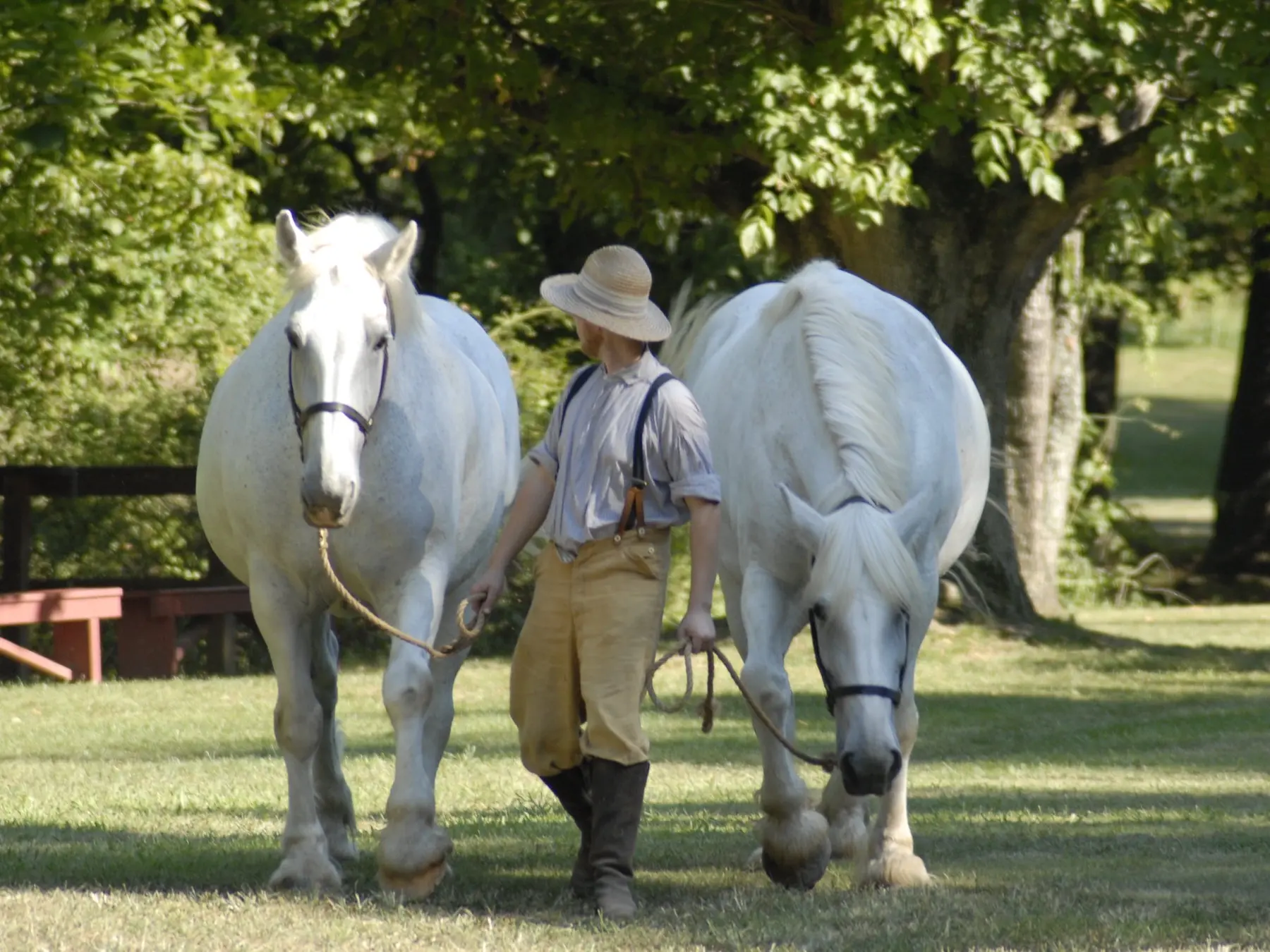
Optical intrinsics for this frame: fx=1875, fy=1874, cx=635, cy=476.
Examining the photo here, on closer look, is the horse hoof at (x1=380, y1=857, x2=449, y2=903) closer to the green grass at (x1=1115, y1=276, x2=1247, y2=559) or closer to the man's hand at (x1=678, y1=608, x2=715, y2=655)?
the man's hand at (x1=678, y1=608, x2=715, y2=655)

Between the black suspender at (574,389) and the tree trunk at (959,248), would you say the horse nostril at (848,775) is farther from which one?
the tree trunk at (959,248)

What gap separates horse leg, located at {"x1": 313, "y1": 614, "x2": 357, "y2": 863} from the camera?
657 centimetres

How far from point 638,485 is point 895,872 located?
153cm

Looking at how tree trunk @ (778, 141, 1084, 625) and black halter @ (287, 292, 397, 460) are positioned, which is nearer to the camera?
black halter @ (287, 292, 397, 460)

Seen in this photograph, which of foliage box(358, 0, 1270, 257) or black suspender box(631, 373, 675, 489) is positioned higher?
foliage box(358, 0, 1270, 257)

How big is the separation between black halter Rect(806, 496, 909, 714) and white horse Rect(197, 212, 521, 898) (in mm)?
1211

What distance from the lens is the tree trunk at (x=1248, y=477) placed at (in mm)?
25016

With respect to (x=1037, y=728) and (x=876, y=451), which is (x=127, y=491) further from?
(x=876, y=451)

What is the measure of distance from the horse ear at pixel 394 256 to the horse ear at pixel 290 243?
233 mm

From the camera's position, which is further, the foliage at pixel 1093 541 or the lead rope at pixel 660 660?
the foliage at pixel 1093 541

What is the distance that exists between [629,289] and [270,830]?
275 centimetres

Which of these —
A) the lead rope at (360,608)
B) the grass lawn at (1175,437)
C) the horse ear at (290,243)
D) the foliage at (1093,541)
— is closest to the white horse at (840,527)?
the lead rope at (360,608)

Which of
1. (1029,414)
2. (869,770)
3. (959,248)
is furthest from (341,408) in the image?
(1029,414)

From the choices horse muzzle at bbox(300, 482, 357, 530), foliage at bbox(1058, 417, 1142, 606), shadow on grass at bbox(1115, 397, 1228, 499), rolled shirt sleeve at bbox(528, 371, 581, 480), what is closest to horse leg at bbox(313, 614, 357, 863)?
rolled shirt sleeve at bbox(528, 371, 581, 480)
